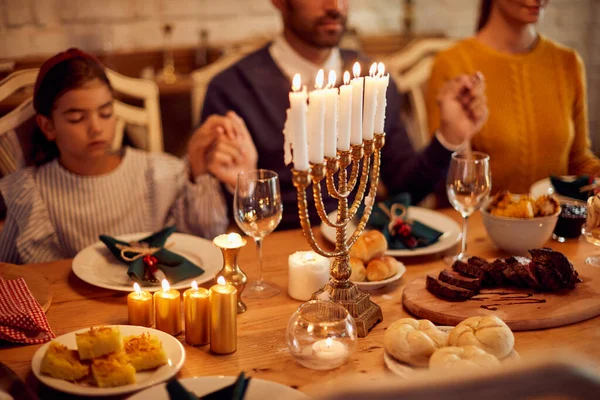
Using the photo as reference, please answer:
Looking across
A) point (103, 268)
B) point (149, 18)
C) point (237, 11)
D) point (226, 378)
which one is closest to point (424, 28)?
point (237, 11)

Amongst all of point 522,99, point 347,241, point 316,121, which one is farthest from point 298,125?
point 522,99

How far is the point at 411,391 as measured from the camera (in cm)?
56

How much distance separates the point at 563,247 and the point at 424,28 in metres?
2.49

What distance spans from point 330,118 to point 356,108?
9 cm

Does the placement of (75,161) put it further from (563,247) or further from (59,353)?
(563,247)

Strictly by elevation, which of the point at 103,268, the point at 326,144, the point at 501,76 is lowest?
the point at 103,268

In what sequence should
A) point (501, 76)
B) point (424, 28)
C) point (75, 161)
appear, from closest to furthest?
point (75, 161), point (501, 76), point (424, 28)

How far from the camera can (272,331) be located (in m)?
1.20

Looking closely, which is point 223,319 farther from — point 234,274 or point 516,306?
point 516,306

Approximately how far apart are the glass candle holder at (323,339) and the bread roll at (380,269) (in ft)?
0.93

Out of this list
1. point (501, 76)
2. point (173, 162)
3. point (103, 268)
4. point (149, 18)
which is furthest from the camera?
point (149, 18)

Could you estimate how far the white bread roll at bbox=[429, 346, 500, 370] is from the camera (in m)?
0.94

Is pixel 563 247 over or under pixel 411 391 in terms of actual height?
under

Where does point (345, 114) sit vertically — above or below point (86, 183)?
above
